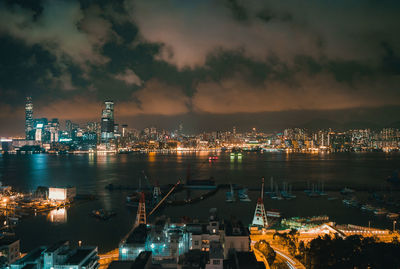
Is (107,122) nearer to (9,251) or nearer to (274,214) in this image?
(274,214)

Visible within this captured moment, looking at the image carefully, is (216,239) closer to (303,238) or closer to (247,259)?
(247,259)

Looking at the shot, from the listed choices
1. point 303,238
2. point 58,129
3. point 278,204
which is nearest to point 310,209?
point 278,204

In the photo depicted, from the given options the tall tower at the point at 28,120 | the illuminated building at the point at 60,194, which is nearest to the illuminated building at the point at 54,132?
the tall tower at the point at 28,120

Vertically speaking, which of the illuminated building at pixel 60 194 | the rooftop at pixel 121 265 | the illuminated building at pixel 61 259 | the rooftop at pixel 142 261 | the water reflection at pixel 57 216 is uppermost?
the rooftop at pixel 142 261

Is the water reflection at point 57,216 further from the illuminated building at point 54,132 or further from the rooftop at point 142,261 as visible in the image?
the illuminated building at point 54,132

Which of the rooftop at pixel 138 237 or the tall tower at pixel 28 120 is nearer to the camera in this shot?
the rooftop at pixel 138 237

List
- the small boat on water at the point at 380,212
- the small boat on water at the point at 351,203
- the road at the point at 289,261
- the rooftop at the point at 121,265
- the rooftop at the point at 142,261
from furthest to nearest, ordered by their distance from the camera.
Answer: the small boat on water at the point at 351,203 < the small boat on water at the point at 380,212 < the road at the point at 289,261 < the rooftop at the point at 121,265 < the rooftop at the point at 142,261
